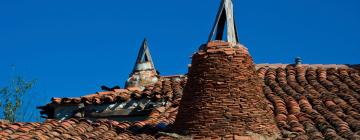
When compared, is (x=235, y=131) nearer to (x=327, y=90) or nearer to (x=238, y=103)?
(x=238, y=103)

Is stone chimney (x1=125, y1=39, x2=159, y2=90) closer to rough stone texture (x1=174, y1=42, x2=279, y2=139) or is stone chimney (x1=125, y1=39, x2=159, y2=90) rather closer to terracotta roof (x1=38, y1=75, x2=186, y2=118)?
terracotta roof (x1=38, y1=75, x2=186, y2=118)

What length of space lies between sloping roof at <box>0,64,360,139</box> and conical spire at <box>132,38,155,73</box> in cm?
236

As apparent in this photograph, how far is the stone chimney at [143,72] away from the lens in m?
17.2

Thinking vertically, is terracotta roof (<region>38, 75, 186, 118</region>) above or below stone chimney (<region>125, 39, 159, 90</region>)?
below

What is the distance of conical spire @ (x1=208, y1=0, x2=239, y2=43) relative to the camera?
12609mm

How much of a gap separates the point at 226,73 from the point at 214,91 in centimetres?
35

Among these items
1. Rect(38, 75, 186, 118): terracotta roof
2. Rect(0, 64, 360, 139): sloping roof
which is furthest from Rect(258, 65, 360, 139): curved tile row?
Rect(38, 75, 186, 118): terracotta roof

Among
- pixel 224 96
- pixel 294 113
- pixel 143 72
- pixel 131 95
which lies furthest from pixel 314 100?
pixel 143 72

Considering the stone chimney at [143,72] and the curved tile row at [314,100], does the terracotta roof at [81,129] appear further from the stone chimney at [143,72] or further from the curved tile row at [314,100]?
the stone chimney at [143,72]

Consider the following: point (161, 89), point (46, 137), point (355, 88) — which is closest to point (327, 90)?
point (355, 88)

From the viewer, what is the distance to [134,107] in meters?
15.9

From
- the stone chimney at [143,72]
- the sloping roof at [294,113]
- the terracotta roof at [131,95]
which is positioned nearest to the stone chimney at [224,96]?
the sloping roof at [294,113]

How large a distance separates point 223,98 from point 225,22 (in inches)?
53.1

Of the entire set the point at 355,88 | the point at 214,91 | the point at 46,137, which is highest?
the point at 355,88
